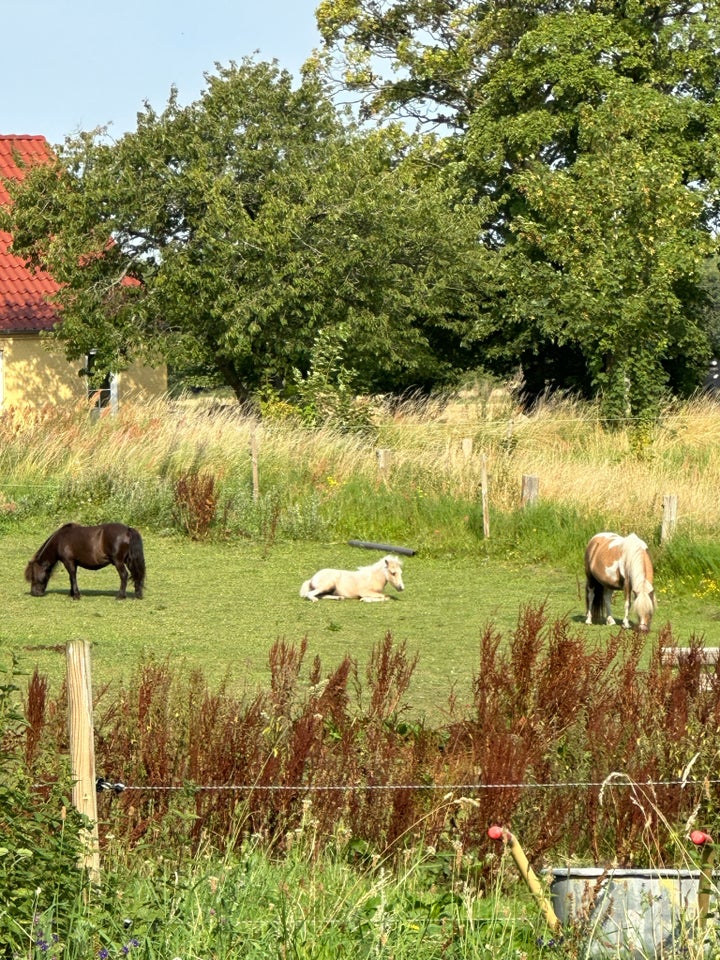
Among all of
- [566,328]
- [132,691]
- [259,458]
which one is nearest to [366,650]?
[132,691]

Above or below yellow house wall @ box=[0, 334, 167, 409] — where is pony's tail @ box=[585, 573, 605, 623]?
below

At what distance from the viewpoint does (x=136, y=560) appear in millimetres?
16641

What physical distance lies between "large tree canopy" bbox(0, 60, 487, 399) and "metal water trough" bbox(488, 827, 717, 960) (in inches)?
982

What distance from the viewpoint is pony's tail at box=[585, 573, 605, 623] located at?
628 inches

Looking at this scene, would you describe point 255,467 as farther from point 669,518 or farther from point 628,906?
point 628,906

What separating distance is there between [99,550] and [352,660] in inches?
257

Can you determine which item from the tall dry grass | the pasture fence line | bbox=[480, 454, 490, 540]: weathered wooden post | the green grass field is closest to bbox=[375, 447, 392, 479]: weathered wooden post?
the tall dry grass

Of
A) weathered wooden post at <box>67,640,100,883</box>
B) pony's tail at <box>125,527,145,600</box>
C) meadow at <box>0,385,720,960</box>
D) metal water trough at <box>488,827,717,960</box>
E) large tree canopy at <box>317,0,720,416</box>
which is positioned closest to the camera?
metal water trough at <box>488,827,717,960</box>

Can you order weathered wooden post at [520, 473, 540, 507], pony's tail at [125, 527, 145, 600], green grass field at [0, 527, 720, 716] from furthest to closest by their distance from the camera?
1. weathered wooden post at [520, 473, 540, 507]
2. pony's tail at [125, 527, 145, 600]
3. green grass field at [0, 527, 720, 716]

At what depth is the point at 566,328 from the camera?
127 ft

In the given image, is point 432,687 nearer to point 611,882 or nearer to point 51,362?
point 611,882

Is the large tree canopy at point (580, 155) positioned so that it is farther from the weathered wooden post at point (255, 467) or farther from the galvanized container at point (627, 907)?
the galvanized container at point (627, 907)

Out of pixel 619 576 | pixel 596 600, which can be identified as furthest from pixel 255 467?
pixel 619 576

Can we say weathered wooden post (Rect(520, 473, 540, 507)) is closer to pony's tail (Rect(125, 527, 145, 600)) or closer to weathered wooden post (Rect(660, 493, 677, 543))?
weathered wooden post (Rect(660, 493, 677, 543))
